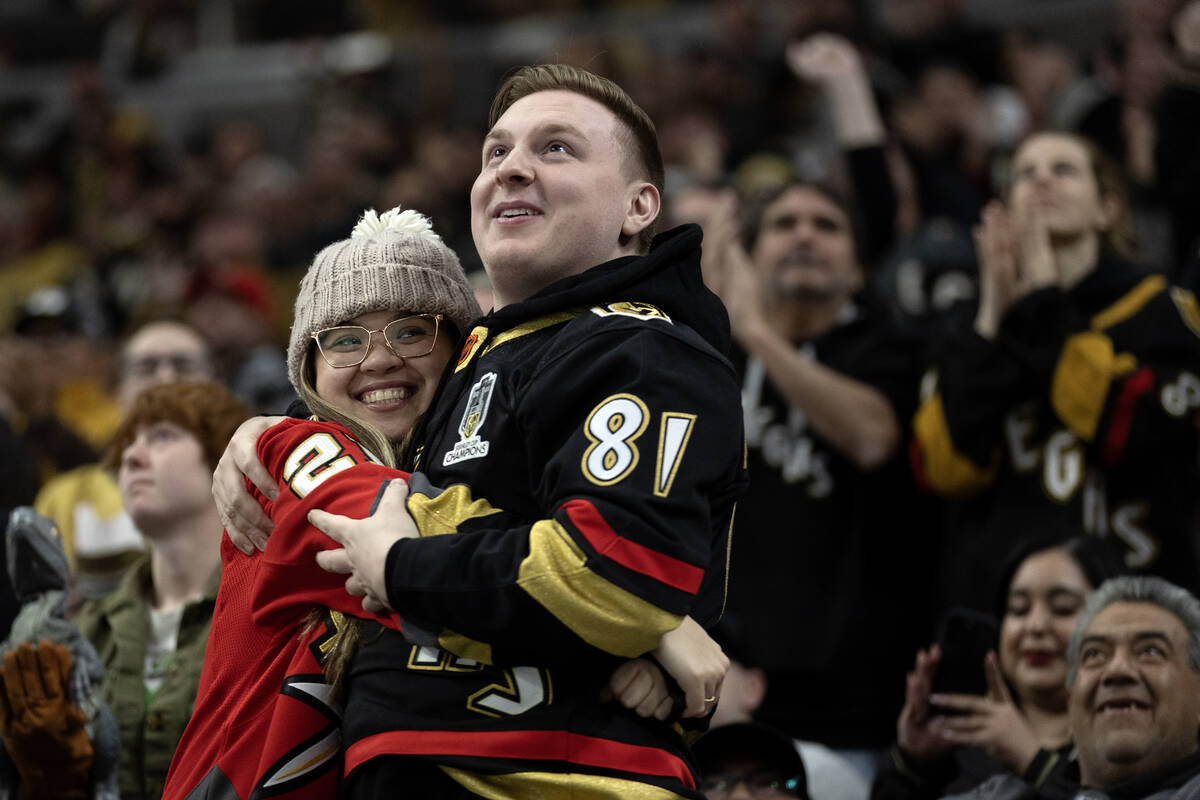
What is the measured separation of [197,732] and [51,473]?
350 centimetres

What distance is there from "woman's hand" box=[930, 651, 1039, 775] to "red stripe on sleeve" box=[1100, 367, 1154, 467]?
795mm

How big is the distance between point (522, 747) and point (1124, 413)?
Answer: 2.63 meters

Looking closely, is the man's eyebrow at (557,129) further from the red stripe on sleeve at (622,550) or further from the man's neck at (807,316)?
the man's neck at (807,316)

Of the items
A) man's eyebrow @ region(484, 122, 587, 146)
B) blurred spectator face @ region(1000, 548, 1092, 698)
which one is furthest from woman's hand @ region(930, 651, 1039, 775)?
man's eyebrow @ region(484, 122, 587, 146)

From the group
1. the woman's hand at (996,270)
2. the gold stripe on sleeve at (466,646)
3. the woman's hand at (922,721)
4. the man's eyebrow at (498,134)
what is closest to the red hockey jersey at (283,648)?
the gold stripe on sleeve at (466,646)

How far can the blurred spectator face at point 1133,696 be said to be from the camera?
3.62 meters

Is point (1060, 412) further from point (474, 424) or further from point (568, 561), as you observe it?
point (568, 561)

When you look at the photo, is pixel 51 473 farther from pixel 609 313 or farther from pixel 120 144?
pixel 120 144

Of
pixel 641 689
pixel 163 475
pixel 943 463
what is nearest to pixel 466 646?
pixel 641 689

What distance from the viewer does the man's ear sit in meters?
2.89

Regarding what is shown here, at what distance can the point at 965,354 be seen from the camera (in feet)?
15.5

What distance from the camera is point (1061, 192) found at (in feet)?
16.4

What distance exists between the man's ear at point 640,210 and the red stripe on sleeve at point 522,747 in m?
0.96

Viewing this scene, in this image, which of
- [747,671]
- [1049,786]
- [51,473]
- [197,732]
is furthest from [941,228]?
[197,732]
